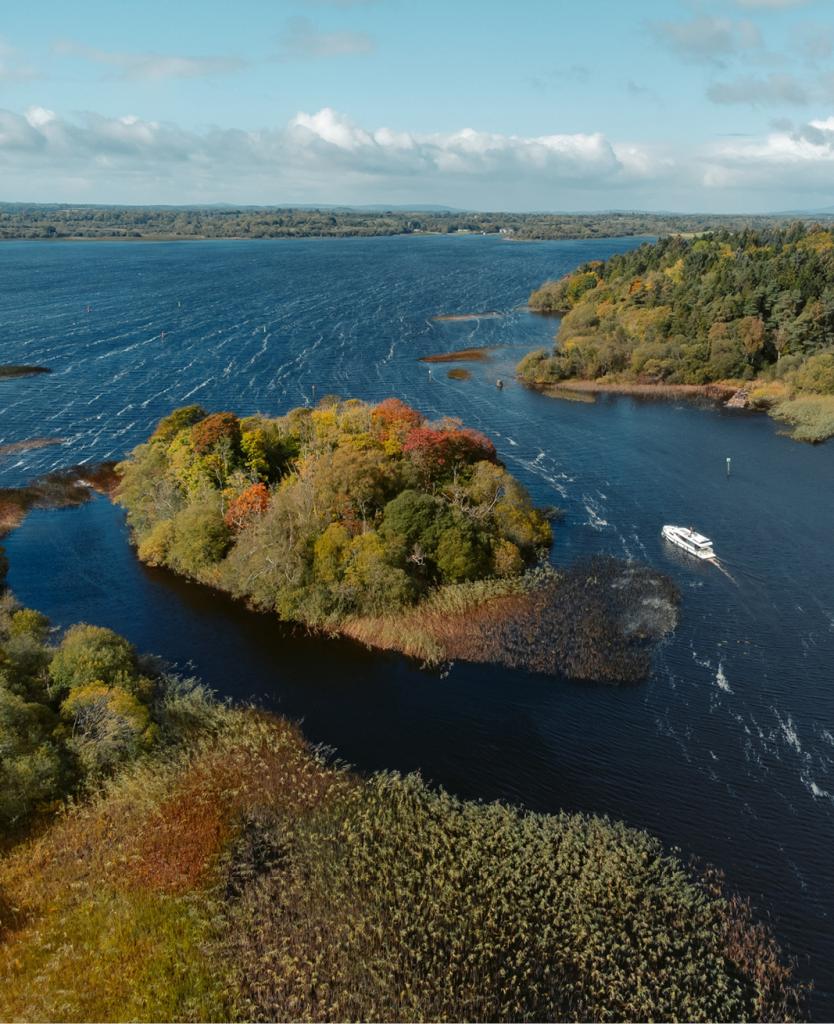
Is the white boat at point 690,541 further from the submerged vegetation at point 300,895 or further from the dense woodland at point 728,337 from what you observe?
the dense woodland at point 728,337

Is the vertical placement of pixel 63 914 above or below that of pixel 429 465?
below

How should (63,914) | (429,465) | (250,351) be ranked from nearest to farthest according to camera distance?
(63,914), (429,465), (250,351)

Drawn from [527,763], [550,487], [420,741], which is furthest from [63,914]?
[550,487]

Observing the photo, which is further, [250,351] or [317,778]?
[250,351]

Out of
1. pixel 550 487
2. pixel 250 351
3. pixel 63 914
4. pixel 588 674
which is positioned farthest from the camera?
pixel 250 351

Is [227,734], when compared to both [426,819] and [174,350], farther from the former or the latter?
[174,350]

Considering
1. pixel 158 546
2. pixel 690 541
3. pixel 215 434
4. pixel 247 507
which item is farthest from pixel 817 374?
pixel 158 546

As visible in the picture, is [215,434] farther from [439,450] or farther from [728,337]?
[728,337]

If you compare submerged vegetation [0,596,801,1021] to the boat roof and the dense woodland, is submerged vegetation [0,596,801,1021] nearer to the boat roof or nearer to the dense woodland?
the boat roof
